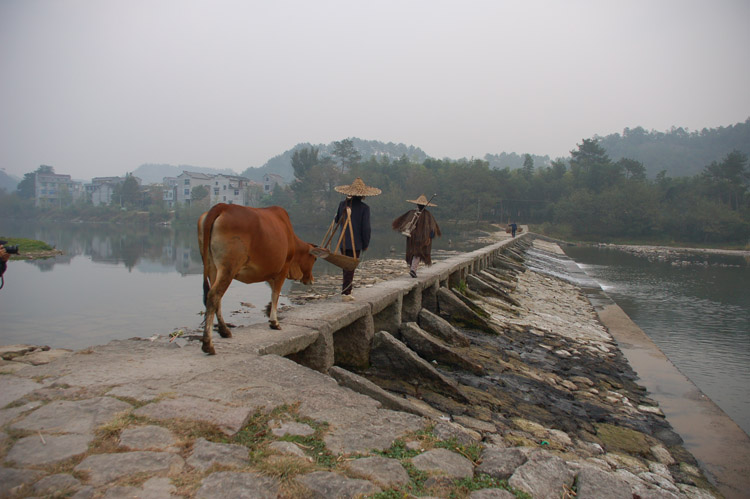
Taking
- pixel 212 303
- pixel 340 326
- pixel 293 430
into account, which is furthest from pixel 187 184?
pixel 293 430

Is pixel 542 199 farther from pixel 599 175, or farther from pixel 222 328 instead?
Answer: pixel 222 328

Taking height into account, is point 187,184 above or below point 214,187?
above

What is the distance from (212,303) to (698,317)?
55.6 ft

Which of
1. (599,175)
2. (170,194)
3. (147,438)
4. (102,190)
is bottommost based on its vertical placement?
(147,438)

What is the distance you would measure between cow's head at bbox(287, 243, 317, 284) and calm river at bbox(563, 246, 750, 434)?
23.0 ft

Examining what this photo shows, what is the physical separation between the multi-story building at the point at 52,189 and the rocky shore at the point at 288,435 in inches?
4061

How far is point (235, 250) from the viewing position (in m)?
4.64

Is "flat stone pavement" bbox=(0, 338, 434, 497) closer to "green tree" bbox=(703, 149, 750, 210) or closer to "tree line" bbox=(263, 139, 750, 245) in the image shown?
"tree line" bbox=(263, 139, 750, 245)

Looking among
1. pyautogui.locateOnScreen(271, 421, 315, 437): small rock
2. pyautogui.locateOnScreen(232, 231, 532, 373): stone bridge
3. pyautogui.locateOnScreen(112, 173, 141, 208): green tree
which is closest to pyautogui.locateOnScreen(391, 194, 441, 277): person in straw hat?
pyautogui.locateOnScreen(232, 231, 532, 373): stone bridge

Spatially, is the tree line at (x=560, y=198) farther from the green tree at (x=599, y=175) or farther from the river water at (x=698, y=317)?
the river water at (x=698, y=317)

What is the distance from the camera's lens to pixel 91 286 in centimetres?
1628

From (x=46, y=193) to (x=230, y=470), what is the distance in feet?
386

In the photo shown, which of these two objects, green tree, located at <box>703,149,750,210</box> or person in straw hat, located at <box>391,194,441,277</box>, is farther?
green tree, located at <box>703,149,750,210</box>

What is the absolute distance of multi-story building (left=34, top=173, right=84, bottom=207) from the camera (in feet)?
301
